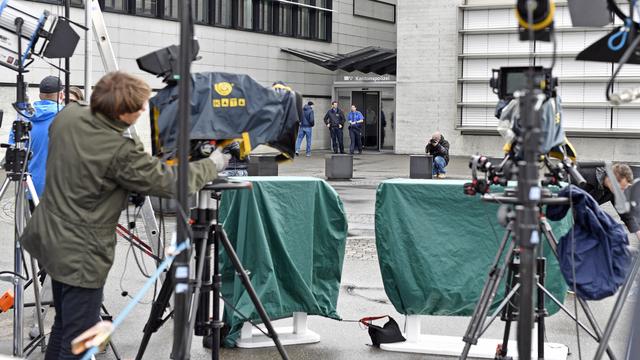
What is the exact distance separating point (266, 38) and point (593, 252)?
98.9 feet

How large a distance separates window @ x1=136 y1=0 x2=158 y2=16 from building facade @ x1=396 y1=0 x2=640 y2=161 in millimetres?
8632

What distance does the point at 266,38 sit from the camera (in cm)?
3444

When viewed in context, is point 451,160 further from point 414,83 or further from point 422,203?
point 422,203

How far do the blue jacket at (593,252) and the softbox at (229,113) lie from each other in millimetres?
1558

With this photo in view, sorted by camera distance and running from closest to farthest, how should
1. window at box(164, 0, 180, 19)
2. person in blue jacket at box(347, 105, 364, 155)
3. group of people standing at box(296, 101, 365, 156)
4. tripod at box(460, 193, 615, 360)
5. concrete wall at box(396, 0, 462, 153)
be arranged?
tripod at box(460, 193, 615, 360) → window at box(164, 0, 180, 19) → concrete wall at box(396, 0, 462, 153) → group of people standing at box(296, 101, 365, 156) → person in blue jacket at box(347, 105, 364, 155)

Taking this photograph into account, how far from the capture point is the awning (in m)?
33.9

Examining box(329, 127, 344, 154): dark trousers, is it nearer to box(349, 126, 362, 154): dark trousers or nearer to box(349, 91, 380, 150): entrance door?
box(349, 126, 362, 154): dark trousers

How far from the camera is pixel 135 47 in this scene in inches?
1144

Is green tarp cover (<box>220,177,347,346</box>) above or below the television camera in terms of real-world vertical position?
below

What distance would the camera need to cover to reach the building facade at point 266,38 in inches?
1123

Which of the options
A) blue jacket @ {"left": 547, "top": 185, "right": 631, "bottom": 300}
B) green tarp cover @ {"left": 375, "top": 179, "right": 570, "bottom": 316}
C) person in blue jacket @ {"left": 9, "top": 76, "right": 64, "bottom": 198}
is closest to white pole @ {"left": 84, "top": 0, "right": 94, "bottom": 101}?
person in blue jacket @ {"left": 9, "top": 76, "right": 64, "bottom": 198}

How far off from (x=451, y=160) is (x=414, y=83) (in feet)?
14.0

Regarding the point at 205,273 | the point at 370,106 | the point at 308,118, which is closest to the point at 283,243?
the point at 205,273

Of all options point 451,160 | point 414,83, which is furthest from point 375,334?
point 414,83
